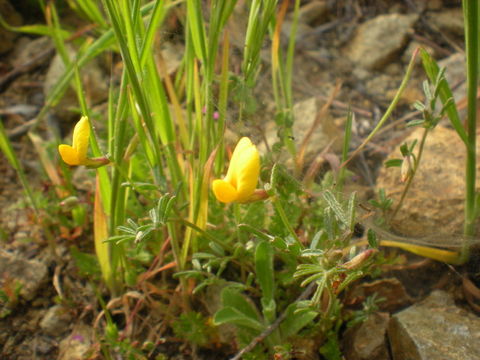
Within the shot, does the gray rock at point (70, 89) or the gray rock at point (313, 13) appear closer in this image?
the gray rock at point (70, 89)

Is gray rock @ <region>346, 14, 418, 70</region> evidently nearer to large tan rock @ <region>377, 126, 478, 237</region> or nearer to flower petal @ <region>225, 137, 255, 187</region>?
large tan rock @ <region>377, 126, 478, 237</region>

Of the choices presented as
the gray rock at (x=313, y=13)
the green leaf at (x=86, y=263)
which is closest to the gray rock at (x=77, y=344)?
the green leaf at (x=86, y=263)

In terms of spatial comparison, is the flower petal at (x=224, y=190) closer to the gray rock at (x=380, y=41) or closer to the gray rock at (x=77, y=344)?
the gray rock at (x=77, y=344)

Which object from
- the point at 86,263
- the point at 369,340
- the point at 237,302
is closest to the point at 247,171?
the point at 237,302

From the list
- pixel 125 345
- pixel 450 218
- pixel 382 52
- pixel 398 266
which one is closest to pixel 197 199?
pixel 125 345

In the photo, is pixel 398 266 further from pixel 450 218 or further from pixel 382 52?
pixel 382 52

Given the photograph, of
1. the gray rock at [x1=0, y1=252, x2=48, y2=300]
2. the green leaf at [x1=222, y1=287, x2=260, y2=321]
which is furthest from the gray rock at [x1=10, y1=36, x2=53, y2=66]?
the green leaf at [x1=222, y1=287, x2=260, y2=321]

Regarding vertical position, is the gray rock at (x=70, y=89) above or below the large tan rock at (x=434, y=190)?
above
